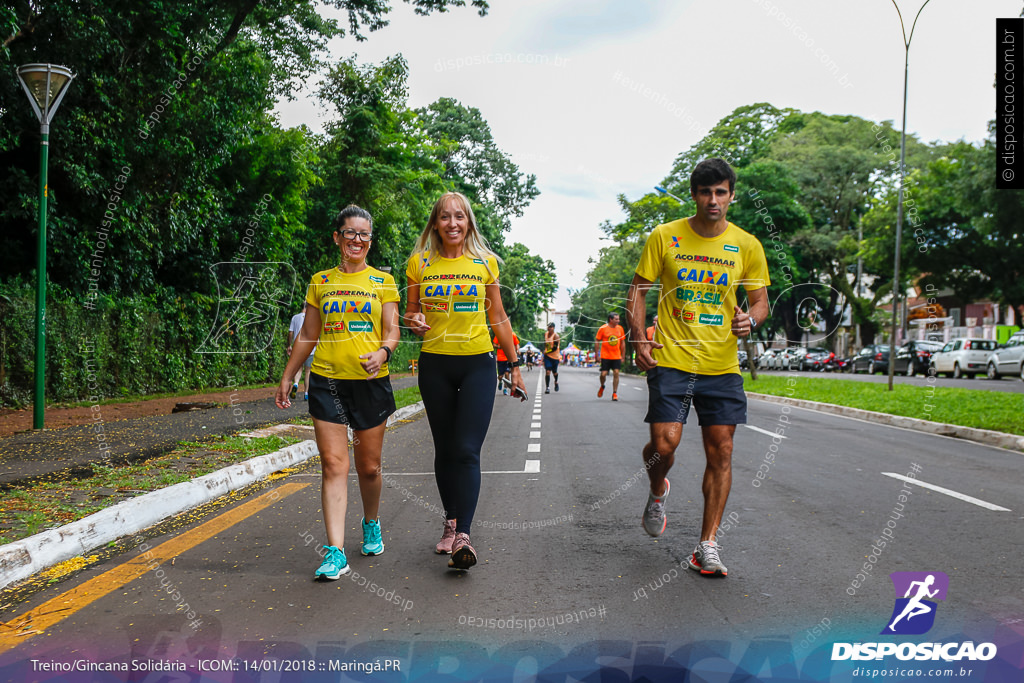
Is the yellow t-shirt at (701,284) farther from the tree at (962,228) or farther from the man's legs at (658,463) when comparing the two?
the tree at (962,228)

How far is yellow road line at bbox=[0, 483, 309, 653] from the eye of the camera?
323 cm

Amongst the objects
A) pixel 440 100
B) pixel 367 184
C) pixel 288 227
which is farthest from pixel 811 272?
pixel 288 227

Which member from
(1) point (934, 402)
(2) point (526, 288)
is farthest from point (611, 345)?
(1) point (934, 402)

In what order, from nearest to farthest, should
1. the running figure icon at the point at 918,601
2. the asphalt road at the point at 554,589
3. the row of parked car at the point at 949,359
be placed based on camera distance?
the asphalt road at the point at 554,589 → the running figure icon at the point at 918,601 → the row of parked car at the point at 949,359

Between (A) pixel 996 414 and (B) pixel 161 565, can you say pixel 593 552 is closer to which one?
(B) pixel 161 565

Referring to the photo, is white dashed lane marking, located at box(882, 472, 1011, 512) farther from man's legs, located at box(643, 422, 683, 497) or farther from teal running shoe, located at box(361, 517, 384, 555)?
teal running shoe, located at box(361, 517, 384, 555)

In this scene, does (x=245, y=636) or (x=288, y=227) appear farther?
(x=288, y=227)

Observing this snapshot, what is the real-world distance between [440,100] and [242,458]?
105 ft

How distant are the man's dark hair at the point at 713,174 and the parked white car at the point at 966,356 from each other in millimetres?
28272

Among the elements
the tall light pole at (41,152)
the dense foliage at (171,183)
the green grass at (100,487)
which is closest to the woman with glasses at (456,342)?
the green grass at (100,487)

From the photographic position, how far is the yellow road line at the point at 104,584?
323cm

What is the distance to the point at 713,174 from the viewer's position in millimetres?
3934

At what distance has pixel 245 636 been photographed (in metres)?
3.10

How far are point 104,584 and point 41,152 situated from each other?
23.8ft
